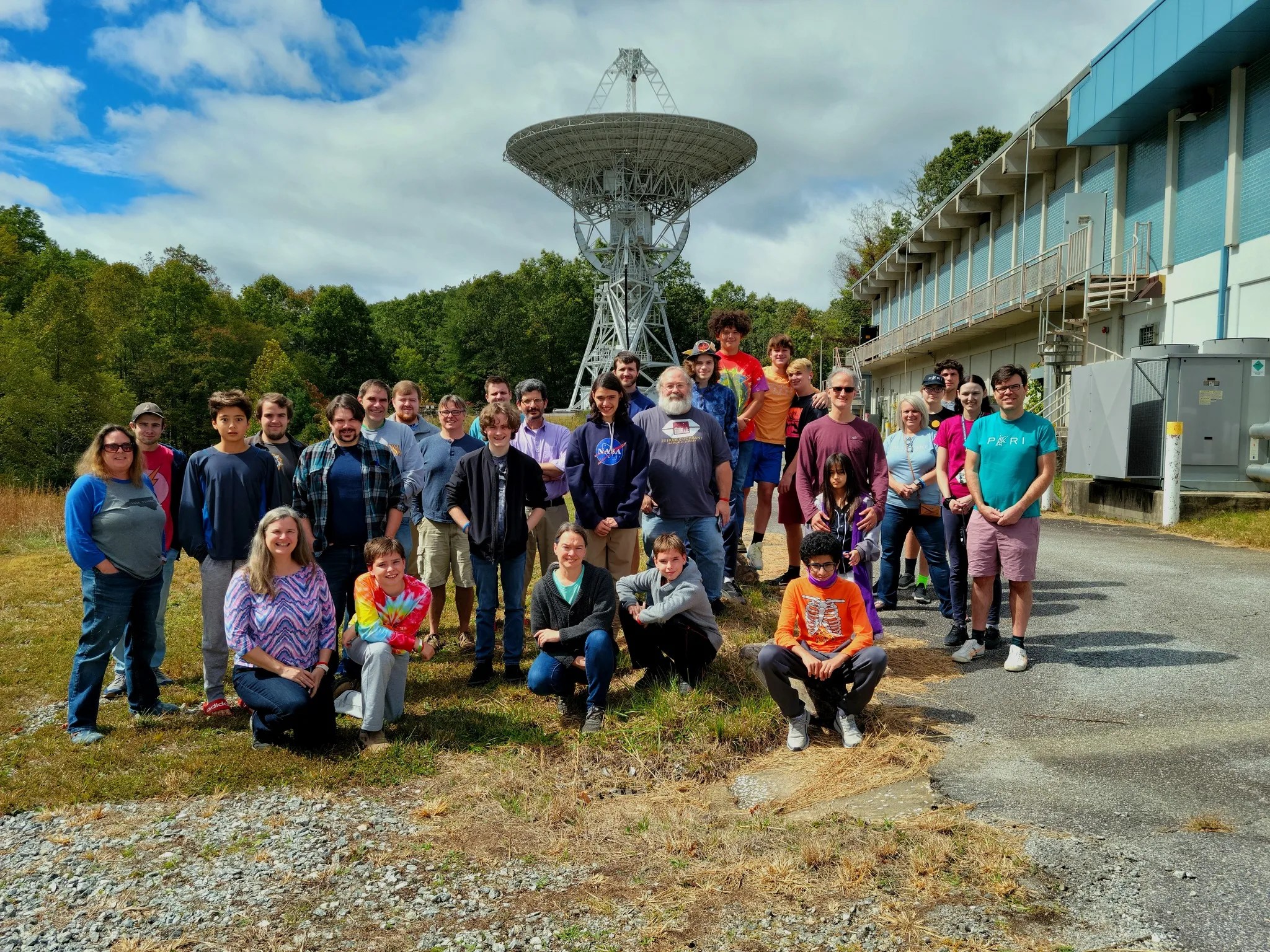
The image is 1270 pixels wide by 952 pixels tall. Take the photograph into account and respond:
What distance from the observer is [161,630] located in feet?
21.5

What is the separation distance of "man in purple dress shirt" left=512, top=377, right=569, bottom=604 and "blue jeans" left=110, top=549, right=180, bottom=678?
2.55 meters

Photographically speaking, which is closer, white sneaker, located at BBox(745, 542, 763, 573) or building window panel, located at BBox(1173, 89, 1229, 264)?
white sneaker, located at BBox(745, 542, 763, 573)

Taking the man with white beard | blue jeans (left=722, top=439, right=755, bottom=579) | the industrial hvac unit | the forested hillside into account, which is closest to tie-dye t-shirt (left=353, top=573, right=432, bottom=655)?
the man with white beard

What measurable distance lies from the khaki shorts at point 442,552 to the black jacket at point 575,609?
1.40 meters

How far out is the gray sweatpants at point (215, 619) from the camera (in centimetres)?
565

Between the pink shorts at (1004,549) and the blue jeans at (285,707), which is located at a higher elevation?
the pink shorts at (1004,549)

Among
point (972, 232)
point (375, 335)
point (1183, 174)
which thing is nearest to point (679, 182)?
point (972, 232)

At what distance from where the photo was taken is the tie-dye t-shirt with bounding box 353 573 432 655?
5.25 m

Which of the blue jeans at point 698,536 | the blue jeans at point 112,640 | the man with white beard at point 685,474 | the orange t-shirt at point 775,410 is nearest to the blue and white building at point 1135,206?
the orange t-shirt at point 775,410

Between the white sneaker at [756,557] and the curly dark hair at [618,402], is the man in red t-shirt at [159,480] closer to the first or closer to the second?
the curly dark hair at [618,402]

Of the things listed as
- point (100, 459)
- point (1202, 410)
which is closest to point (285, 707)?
point (100, 459)

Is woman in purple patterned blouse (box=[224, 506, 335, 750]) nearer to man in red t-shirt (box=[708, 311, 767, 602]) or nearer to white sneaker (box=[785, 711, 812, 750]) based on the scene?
white sneaker (box=[785, 711, 812, 750])

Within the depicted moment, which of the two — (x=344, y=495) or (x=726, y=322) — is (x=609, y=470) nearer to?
(x=344, y=495)

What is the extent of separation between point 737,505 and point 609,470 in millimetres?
2251
